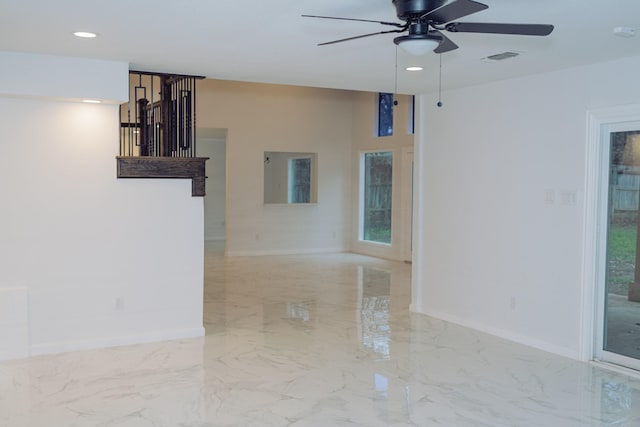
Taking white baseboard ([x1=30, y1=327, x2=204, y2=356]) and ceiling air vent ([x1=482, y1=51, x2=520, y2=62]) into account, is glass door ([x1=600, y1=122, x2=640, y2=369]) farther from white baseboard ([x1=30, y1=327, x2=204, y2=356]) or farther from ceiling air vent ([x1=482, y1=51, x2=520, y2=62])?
white baseboard ([x1=30, y1=327, x2=204, y2=356])

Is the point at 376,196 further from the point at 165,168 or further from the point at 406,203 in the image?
the point at 165,168

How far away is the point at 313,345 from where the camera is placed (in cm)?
512

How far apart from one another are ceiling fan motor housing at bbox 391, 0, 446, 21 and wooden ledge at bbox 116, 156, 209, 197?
2.77 m

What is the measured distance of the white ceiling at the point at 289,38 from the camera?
126 inches

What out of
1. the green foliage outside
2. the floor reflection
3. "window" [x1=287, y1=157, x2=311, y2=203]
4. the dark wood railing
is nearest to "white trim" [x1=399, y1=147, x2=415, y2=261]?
the floor reflection

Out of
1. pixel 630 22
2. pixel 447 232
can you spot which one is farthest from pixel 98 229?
pixel 630 22

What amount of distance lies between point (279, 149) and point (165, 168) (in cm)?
588

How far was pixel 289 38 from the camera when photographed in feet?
12.7

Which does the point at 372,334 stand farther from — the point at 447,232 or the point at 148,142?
the point at 148,142

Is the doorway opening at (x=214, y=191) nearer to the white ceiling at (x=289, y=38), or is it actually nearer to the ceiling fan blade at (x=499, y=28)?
the white ceiling at (x=289, y=38)

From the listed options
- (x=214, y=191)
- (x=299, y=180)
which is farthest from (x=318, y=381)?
(x=214, y=191)

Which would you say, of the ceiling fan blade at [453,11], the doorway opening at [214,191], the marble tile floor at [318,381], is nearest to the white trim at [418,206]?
the marble tile floor at [318,381]

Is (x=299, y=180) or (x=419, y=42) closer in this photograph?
(x=419, y=42)

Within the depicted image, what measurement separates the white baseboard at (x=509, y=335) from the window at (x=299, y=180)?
5.43 metres
